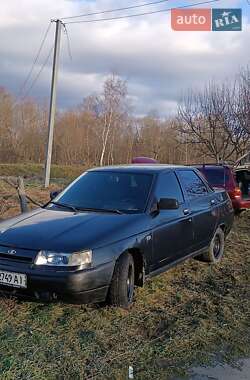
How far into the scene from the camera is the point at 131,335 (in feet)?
12.9

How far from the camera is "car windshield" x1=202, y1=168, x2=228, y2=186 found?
11.7m

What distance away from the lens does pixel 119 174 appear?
18.9 feet

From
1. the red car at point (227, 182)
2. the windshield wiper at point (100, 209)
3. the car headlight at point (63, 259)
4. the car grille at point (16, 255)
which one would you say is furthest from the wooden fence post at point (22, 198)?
the red car at point (227, 182)

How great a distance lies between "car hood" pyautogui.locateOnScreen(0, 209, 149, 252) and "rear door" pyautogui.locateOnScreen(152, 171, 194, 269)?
313mm

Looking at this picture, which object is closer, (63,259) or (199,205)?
(63,259)

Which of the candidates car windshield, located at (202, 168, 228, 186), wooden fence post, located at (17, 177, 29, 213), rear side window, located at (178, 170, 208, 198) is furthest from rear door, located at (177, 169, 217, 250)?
car windshield, located at (202, 168, 228, 186)

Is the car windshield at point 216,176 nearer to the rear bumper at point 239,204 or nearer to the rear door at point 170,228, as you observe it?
the rear bumper at point 239,204

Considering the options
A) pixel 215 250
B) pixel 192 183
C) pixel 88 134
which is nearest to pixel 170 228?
pixel 192 183

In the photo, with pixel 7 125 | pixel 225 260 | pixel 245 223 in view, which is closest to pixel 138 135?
pixel 7 125

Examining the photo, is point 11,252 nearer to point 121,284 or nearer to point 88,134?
point 121,284

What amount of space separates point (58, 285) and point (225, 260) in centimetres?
388

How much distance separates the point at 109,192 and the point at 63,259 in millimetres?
1546

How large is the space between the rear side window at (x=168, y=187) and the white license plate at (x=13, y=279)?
6.54 feet

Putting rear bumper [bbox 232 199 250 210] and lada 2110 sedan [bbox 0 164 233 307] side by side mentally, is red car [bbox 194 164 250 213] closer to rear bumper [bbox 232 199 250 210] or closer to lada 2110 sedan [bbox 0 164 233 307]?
rear bumper [bbox 232 199 250 210]
